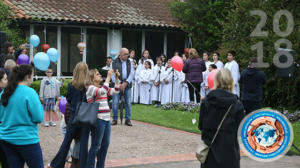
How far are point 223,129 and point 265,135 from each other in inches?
70.5

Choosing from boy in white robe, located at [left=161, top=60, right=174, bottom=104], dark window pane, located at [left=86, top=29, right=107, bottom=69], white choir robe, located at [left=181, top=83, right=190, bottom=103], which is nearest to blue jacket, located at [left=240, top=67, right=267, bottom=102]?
white choir robe, located at [left=181, top=83, right=190, bottom=103]

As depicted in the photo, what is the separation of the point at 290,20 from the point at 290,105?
2.95 m

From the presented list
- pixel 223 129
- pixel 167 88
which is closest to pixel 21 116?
pixel 223 129

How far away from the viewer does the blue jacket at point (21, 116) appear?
18.0 ft

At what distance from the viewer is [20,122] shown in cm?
551

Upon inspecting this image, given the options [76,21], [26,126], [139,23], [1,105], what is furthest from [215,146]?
[139,23]

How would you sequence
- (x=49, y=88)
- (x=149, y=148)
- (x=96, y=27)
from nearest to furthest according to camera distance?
(x=149, y=148) → (x=49, y=88) → (x=96, y=27)

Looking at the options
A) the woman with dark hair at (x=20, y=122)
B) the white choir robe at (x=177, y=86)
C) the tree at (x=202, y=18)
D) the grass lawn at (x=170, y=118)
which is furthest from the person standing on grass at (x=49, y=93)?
the tree at (x=202, y=18)

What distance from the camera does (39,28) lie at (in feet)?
63.4

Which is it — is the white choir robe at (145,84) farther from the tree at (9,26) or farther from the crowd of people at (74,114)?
the crowd of people at (74,114)

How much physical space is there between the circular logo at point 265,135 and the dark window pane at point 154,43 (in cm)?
1514

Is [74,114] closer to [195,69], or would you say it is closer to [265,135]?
[265,135]

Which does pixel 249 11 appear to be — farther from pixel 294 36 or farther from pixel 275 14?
pixel 294 36

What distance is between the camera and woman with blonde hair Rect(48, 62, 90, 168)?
23.2 feet
